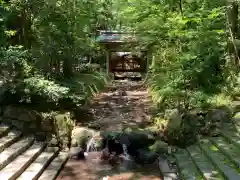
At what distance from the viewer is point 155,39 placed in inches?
452

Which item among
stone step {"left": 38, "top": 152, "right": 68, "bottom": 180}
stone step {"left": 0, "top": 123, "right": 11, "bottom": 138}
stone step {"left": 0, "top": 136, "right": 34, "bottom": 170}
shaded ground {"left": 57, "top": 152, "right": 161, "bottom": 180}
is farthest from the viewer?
stone step {"left": 0, "top": 123, "right": 11, "bottom": 138}

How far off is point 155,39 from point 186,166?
5.68 metres

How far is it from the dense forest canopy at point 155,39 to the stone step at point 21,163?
117 cm

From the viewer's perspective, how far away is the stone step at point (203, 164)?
5.93m

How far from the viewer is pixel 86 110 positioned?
12172 mm

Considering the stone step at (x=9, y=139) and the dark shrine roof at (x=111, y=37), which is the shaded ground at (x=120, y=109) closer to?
the dark shrine roof at (x=111, y=37)

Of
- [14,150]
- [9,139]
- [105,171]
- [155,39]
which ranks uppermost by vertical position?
[155,39]

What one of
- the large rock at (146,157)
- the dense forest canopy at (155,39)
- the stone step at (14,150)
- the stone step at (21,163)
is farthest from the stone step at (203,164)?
the stone step at (14,150)

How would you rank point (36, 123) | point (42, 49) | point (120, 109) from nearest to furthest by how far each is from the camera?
1. point (36, 123)
2. point (42, 49)
3. point (120, 109)

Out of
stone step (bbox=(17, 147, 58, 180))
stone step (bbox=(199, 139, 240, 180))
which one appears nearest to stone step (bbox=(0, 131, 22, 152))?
stone step (bbox=(17, 147, 58, 180))

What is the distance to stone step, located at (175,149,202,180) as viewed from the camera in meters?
6.25

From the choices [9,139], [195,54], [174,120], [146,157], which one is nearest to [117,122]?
[174,120]

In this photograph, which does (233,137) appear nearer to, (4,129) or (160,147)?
(160,147)

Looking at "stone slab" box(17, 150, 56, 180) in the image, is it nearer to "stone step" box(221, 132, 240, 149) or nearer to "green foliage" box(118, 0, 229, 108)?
"green foliage" box(118, 0, 229, 108)
